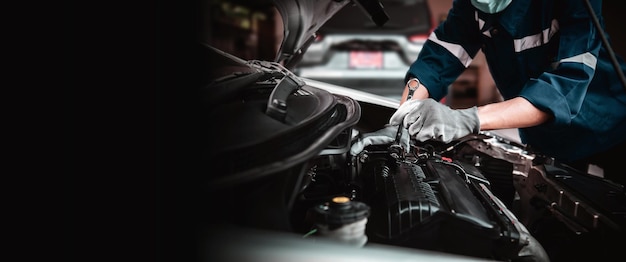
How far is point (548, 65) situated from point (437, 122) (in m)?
0.54

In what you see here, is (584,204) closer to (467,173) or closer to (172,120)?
(467,173)

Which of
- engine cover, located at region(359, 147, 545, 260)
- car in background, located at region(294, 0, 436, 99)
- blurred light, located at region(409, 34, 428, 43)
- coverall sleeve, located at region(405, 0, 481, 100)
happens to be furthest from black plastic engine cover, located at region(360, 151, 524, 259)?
blurred light, located at region(409, 34, 428, 43)

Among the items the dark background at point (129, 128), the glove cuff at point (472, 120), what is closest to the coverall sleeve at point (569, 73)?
the glove cuff at point (472, 120)

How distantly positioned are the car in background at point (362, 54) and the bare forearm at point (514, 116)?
286cm

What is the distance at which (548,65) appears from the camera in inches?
53.7

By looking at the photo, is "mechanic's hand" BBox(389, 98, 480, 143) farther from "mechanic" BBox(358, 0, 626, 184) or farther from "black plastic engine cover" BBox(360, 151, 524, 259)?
"black plastic engine cover" BBox(360, 151, 524, 259)

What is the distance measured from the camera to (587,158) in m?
1.58

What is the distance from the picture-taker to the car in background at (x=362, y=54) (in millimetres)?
4023

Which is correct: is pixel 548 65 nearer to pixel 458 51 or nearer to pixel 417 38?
pixel 458 51

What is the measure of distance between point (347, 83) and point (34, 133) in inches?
147

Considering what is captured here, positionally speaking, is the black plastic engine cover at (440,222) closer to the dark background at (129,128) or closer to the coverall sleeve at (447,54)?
the dark background at (129,128)

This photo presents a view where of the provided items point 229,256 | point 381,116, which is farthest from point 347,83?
point 229,256

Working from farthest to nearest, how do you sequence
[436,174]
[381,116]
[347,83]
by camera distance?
[347,83] < [381,116] < [436,174]

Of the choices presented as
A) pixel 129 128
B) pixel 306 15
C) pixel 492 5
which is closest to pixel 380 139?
pixel 306 15
